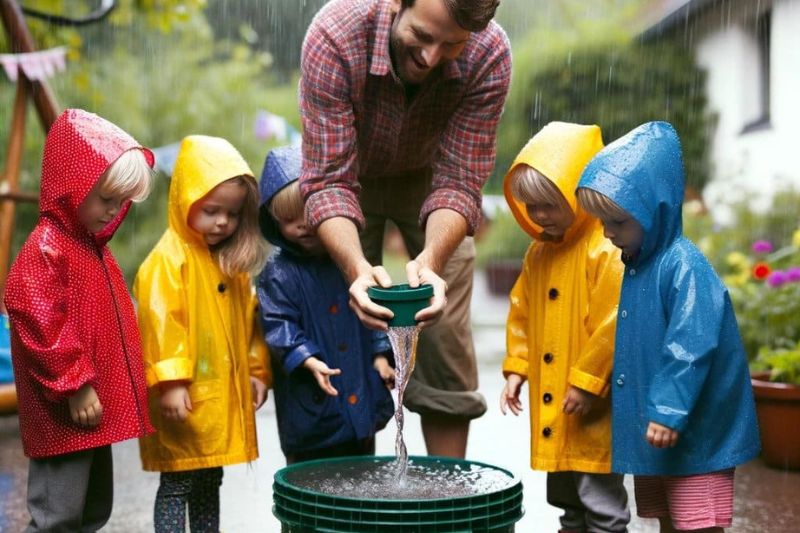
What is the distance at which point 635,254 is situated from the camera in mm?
3402

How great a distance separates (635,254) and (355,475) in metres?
1.01

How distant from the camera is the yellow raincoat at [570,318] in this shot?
3.68 meters

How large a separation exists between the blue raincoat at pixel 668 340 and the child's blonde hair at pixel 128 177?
1.28 metres

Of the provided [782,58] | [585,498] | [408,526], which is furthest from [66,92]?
[408,526]

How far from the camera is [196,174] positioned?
153 inches

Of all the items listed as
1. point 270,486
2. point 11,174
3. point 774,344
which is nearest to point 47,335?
point 270,486

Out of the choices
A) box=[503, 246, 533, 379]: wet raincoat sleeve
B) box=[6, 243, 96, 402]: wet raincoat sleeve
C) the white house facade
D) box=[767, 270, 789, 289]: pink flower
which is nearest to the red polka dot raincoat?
box=[6, 243, 96, 402]: wet raincoat sleeve

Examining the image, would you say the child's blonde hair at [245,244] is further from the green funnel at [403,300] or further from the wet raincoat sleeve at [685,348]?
the wet raincoat sleeve at [685,348]

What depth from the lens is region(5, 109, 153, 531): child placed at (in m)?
3.27

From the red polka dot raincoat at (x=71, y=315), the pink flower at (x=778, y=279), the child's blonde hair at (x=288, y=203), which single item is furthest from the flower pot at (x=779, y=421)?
the red polka dot raincoat at (x=71, y=315)

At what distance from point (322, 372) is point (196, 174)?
30.3 inches

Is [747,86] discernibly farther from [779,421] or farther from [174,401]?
[174,401]

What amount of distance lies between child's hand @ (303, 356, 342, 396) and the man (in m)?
0.41

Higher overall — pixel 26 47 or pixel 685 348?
pixel 26 47
